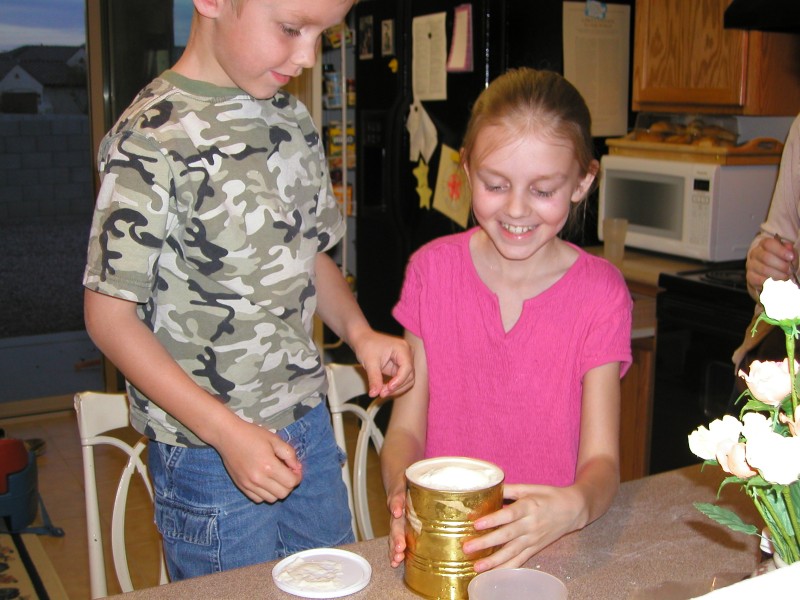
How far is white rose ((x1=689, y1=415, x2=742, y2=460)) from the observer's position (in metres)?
0.69

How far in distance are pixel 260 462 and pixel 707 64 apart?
2.32 metres

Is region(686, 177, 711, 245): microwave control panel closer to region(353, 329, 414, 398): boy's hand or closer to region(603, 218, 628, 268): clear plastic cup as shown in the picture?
region(603, 218, 628, 268): clear plastic cup

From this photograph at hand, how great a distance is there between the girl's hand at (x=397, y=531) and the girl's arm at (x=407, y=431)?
1.9 inches

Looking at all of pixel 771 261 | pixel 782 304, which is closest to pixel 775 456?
pixel 782 304

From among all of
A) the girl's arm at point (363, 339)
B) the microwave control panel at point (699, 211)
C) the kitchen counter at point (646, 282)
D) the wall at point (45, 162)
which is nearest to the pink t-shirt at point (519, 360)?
the girl's arm at point (363, 339)

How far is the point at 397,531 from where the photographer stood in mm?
942

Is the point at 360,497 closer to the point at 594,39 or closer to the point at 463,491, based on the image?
the point at 463,491

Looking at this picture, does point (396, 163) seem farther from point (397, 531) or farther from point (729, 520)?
point (729, 520)

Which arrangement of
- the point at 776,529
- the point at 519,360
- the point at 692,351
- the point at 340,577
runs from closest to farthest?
the point at 776,529
the point at 340,577
the point at 519,360
the point at 692,351

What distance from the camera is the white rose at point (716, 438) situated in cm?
69

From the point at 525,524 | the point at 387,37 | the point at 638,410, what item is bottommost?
the point at 638,410

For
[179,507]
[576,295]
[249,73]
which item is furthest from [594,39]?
[179,507]

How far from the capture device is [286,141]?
1251 mm

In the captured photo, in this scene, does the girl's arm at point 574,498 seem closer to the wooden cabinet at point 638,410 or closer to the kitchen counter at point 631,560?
the kitchen counter at point 631,560
